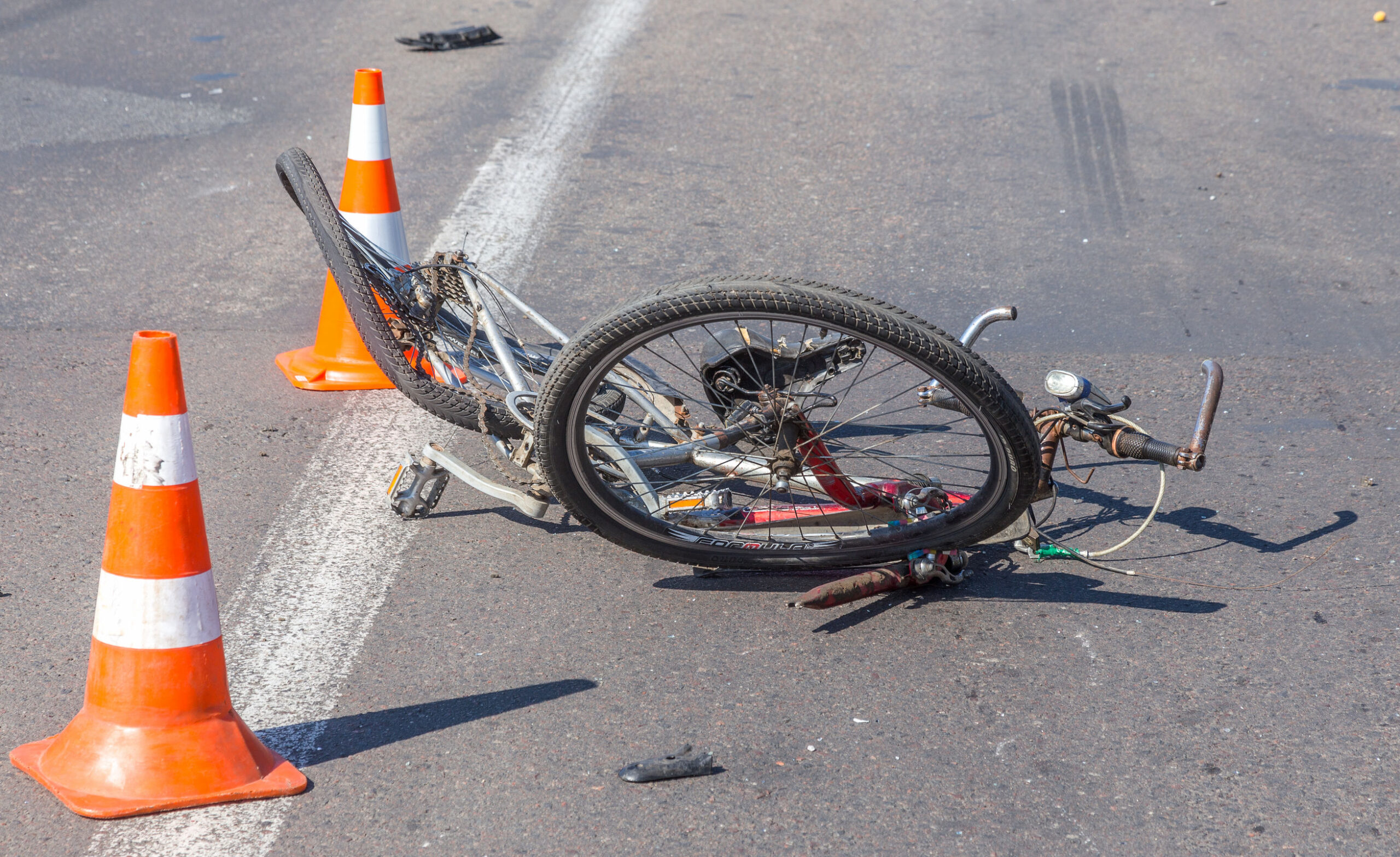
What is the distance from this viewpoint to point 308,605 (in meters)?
3.19

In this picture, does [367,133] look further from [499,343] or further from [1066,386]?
[1066,386]

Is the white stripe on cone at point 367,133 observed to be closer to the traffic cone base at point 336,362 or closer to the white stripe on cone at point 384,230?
the white stripe on cone at point 384,230

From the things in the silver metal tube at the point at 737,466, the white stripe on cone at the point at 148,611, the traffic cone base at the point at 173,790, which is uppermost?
the white stripe on cone at the point at 148,611

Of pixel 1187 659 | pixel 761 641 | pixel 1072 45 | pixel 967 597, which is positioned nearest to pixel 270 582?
pixel 761 641

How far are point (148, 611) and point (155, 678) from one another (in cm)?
14

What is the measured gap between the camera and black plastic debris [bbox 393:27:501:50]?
348 inches

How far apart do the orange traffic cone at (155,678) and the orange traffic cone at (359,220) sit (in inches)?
77.7

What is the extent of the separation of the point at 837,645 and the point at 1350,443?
2162 millimetres

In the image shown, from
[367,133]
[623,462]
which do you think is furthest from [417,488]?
[367,133]

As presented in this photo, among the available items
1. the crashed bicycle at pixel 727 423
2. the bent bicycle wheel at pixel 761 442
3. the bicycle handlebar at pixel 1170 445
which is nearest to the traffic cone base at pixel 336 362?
the crashed bicycle at pixel 727 423

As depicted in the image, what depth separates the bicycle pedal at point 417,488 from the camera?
3576mm

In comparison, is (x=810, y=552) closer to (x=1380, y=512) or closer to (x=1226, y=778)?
(x=1226, y=778)

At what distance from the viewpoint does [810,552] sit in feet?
10.9

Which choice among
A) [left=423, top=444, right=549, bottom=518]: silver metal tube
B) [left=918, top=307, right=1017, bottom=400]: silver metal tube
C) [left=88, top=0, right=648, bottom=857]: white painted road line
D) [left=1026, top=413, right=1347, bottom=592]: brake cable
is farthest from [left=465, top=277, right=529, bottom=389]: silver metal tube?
[left=1026, top=413, right=1347, bottom=592]: brake cable
